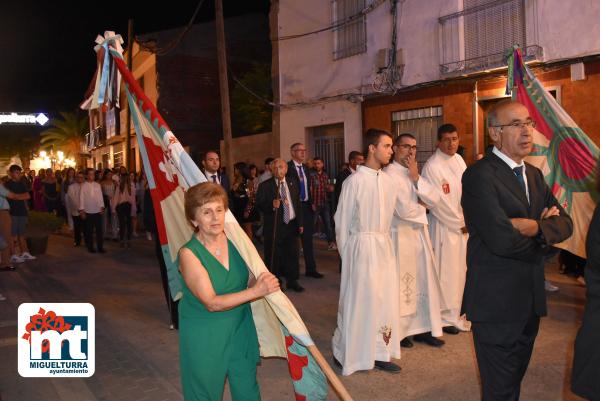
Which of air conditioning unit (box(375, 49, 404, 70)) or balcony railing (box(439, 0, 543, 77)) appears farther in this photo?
air conditioning unit (box(375, 49, 404, 70))

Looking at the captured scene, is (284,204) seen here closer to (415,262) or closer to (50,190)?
(415,262)

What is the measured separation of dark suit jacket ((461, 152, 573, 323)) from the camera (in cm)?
292

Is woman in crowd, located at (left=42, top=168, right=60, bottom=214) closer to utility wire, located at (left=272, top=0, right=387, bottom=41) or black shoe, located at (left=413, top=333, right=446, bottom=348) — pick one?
utility wire, located at (left=272, top=0, right=387, bottom=41)

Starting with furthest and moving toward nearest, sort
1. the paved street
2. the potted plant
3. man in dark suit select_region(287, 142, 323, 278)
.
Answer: the potted plant → man in dark suit select_region(287, 142, 323, 278) → the paved street

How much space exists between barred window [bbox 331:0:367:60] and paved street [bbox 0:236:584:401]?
330 inches

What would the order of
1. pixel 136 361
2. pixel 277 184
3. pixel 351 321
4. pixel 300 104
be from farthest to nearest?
pixel 300 104 → pixel 277 184 → pixel 136 361 → pixel 351 321

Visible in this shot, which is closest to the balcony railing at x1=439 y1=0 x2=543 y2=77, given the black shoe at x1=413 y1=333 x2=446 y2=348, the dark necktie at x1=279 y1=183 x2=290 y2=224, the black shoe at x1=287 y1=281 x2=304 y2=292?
the dark necktie at x1=279 y1=183 x2=290 y2=224

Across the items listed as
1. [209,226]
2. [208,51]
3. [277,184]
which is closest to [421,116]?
[277,184]

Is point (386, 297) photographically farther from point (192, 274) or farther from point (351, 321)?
point (192, 274)

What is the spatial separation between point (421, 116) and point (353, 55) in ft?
9.53

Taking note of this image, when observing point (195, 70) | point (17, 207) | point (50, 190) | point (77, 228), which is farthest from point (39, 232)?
point (195, 70)

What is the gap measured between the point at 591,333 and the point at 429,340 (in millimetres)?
3231

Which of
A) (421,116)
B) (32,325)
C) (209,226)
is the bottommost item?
(32,325)

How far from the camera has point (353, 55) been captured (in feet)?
50.6
